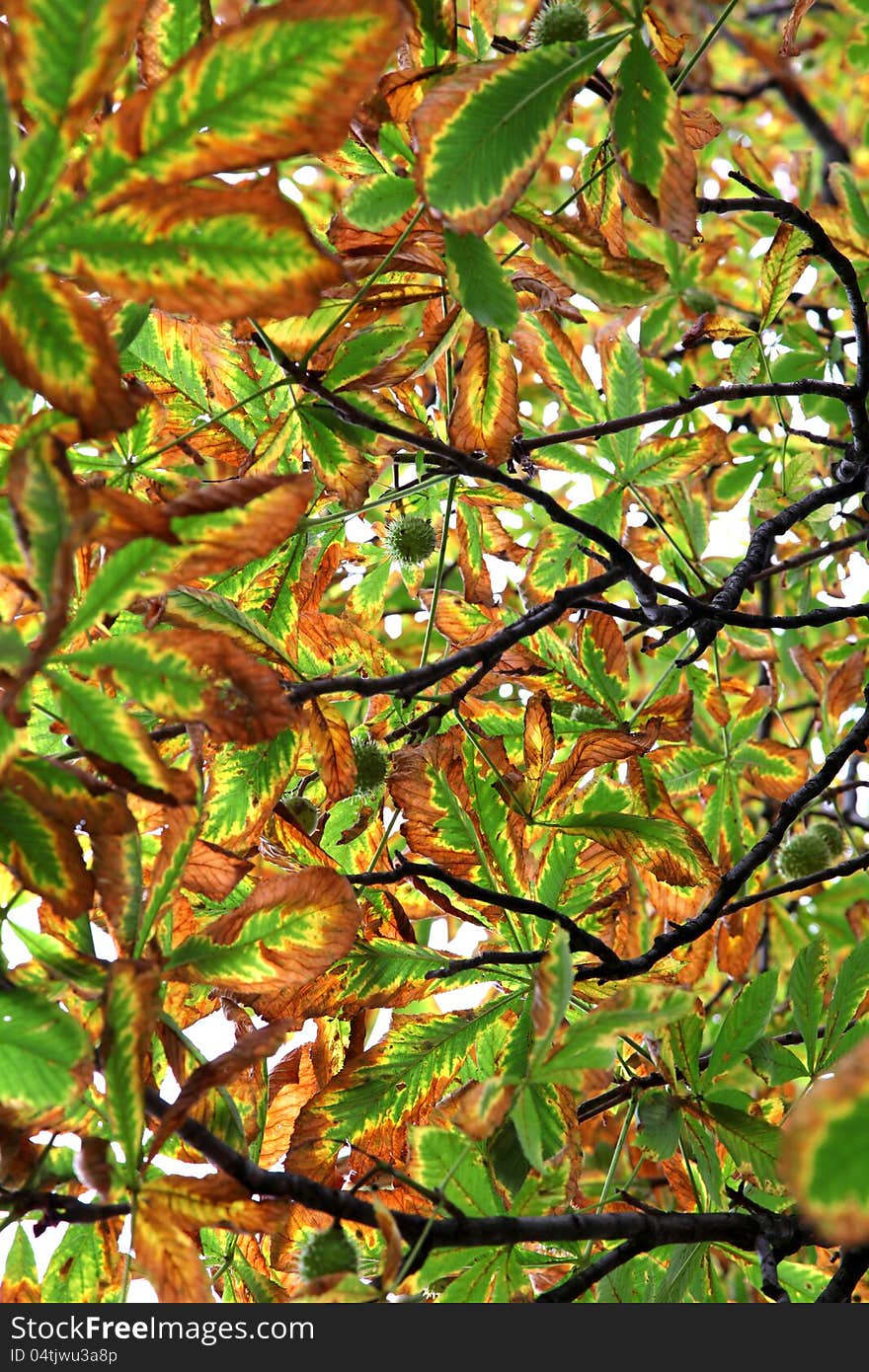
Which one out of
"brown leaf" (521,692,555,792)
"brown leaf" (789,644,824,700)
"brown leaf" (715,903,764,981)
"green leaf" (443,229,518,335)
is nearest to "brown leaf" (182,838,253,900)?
"brown leaf" (521,692,555,792)

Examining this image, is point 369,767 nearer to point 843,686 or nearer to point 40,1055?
point 40,1055

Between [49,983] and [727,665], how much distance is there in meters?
2.27

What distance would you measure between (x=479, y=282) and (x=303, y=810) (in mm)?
670

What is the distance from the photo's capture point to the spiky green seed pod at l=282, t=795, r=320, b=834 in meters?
1.28

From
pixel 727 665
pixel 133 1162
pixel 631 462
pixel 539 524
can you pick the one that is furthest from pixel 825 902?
pixel 133 1162

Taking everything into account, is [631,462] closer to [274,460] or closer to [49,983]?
[274,460]

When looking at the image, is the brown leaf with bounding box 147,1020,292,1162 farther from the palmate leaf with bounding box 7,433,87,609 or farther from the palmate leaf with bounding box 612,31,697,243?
the palmate leaf with bounding box 612,31,697,243

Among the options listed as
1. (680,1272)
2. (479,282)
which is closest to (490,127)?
(479,282)

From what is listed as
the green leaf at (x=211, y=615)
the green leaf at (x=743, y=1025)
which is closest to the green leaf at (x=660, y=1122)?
the green leaf at (x=743, y=1025)

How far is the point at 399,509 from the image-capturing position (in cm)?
158

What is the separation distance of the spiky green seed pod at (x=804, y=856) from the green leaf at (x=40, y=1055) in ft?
5.15

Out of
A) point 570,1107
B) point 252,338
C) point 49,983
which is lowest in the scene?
point 570,1107

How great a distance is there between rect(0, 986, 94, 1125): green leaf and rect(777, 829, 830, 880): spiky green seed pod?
1570 millimetres

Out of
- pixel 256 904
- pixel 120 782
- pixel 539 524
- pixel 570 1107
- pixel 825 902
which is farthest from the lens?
pixel 825 902
